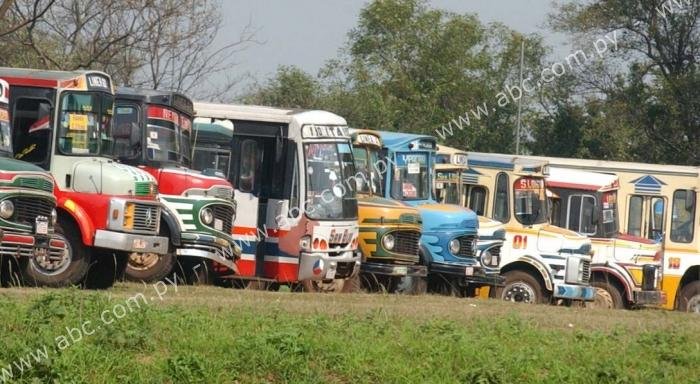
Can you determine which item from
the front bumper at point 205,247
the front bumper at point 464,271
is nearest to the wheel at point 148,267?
the front bumper at point 205,247

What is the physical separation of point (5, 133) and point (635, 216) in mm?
15673

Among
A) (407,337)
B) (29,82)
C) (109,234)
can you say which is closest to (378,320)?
(407,337)

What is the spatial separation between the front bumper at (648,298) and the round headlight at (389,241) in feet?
20.9

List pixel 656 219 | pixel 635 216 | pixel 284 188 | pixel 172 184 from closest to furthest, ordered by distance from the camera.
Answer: pixel 172 184
pixel 284 188
pixel 656 219
pixel 635 216

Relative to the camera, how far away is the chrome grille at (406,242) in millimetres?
21922

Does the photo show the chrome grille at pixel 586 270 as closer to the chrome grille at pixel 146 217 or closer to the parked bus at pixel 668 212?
the parked bus at pixel 668 212

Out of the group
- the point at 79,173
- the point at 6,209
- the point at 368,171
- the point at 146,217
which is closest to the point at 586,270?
the point at 368,171

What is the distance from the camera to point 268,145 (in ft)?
69.2

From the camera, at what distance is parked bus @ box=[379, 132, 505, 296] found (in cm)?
2312

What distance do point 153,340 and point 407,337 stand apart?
2.40 m

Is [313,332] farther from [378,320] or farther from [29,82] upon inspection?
[29,82]

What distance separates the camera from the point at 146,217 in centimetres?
1767

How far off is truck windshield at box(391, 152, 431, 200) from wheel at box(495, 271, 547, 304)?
2243 mm

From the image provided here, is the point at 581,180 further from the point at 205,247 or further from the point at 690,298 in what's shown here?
the point at 205,247
